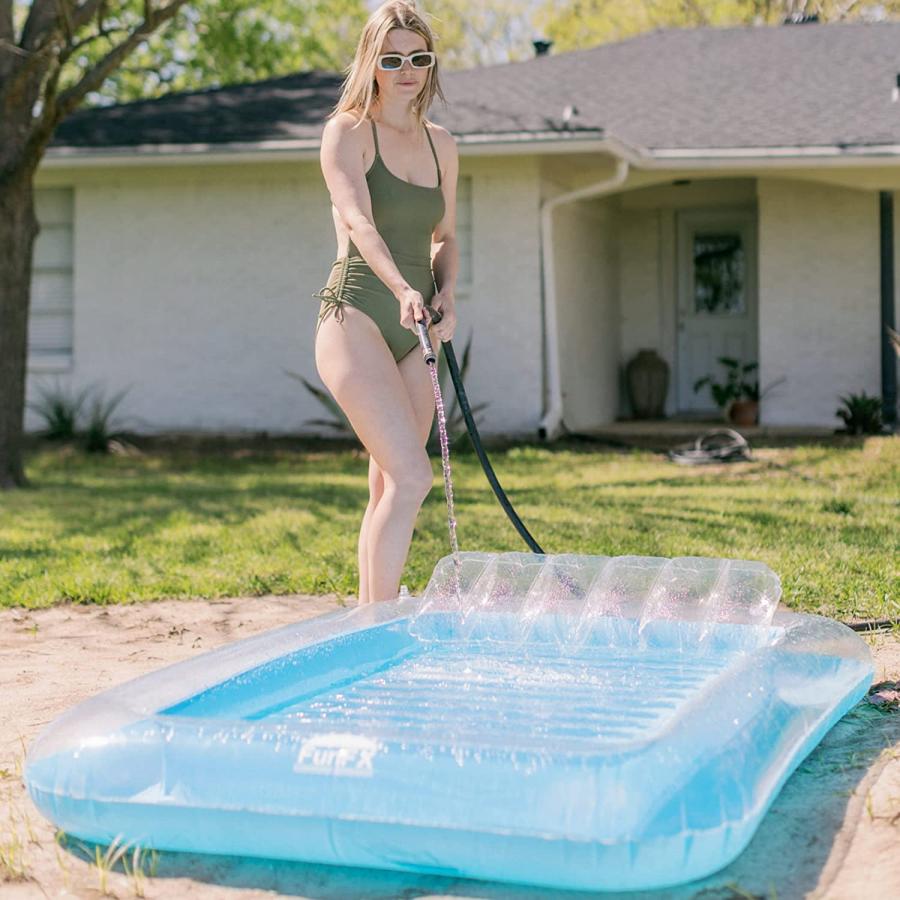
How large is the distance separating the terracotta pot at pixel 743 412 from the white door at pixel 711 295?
4.99 ft

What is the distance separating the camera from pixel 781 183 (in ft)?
44.1

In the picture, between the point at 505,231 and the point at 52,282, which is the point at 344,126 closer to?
the point at 505,231

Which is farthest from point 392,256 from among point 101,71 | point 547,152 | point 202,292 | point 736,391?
point 736,391

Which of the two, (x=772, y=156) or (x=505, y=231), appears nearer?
(x=772, y=156)

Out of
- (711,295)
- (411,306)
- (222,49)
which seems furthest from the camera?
(222,49)

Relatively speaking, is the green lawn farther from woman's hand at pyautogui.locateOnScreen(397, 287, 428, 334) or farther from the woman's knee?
woman's hand at pyautogui.locateOnScreen(397, 287, 428, 334)

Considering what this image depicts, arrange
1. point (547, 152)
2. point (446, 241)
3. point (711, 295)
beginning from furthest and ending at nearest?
1. point (711, 295)
2. point (547, 152)
3. point (446, 241)

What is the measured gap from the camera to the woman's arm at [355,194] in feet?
13.4

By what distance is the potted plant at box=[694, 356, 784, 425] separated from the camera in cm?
1369

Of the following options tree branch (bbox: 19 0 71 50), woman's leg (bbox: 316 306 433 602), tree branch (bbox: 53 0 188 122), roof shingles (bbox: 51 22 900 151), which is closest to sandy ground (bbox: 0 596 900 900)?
woman's leg (bbox: 316 306 433 602)

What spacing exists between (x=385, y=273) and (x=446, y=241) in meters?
0.56

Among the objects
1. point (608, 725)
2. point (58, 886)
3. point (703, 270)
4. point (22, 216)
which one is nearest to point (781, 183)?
point (703, 270)

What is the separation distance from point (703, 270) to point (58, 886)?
13.6m

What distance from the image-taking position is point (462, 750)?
2.79 metres
